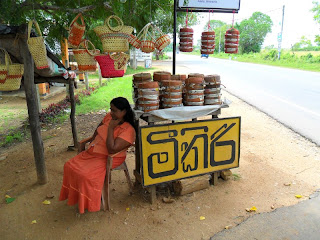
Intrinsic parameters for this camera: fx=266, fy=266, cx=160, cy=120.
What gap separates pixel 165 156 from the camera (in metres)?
3.26

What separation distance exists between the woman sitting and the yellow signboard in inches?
9.4

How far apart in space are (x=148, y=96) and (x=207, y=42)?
6.06 feet

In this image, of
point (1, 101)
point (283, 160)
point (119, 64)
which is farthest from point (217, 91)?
point (1, 101)

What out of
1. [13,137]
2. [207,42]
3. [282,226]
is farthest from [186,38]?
[13,137]

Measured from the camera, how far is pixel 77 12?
3666 mm

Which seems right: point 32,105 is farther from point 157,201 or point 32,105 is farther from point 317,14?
point 317,14

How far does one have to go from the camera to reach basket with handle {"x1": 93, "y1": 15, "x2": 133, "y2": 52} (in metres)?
2.84

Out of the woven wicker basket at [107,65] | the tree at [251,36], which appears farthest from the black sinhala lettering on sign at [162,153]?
the tree at [251,36]

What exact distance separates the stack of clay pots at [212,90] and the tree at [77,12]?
1206 millimetres

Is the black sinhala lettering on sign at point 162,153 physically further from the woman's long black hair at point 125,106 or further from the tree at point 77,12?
the tree at point 77,12

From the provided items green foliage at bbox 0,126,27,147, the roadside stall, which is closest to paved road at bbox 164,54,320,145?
the roadside stall

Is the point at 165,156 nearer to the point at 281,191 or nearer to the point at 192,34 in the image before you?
the point at 281,191

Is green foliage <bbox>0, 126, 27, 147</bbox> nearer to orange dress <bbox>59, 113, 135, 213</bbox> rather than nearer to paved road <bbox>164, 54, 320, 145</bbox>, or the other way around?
orange dress <bbox>59, 113, 135, 213</bbox>

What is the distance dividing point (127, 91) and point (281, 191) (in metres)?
8.34
